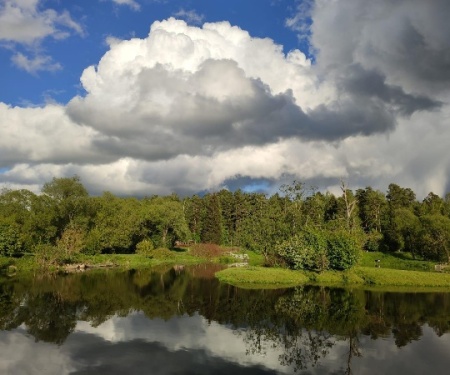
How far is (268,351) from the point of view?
29.2 m

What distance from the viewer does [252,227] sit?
91.1 metres

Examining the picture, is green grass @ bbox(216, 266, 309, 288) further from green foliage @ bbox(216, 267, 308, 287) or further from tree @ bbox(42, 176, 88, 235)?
tree @ bbox(42, 176, 88, 235)

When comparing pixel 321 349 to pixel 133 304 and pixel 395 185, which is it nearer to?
pixel 133 304

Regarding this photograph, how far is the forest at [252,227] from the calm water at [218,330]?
553 inches

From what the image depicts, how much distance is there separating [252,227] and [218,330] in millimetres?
57000

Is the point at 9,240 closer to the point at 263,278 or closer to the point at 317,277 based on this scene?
the point at 263,278

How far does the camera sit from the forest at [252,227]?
2667 inches

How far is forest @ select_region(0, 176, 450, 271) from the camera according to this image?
67.8 meters

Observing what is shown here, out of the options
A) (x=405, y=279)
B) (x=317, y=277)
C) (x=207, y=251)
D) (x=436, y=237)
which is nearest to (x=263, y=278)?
(x=317, y=277)

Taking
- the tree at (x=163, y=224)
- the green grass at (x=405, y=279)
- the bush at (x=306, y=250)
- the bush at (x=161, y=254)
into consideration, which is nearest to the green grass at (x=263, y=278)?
the bush at (x=306, y=250)

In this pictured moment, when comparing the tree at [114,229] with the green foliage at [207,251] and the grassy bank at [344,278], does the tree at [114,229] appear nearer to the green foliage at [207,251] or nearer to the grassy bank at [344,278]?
the green foliage at [207,251]

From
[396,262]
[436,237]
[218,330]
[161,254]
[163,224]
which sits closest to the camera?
[218,330]

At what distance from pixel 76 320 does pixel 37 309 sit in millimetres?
6635

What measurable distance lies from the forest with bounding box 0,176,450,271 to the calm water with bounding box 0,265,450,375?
46.1ft
